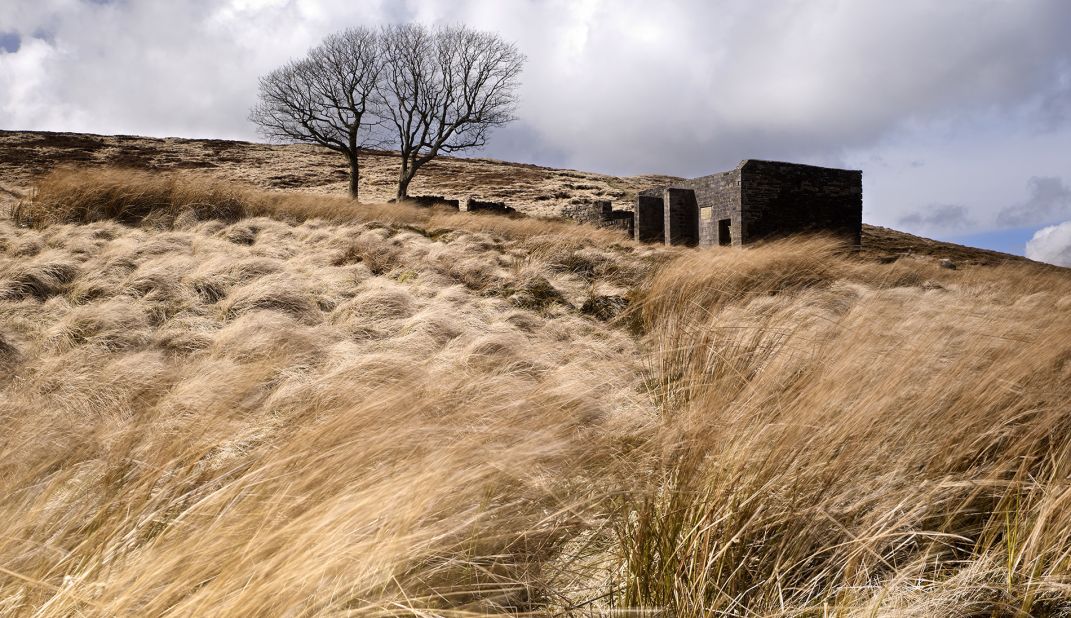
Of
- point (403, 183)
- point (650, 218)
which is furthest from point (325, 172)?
point (650, 218)

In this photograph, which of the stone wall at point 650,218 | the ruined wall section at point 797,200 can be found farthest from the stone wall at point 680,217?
the ruined wall section at point 797,200

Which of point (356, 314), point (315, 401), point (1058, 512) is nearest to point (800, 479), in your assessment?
point (1058, 512)

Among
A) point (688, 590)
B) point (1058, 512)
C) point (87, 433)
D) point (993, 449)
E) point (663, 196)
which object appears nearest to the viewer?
point (688, 590)

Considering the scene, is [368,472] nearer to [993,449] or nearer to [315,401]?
[315,401]

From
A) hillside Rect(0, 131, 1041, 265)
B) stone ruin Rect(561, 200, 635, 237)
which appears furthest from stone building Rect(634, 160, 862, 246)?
hillside Rect(0, 131, 1041, 265)

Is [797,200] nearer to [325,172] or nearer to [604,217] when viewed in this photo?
[604,217]

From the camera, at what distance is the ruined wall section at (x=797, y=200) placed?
13.5 m

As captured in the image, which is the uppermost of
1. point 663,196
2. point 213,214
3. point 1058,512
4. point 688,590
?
point 663,196

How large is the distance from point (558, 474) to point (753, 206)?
1295 centimetres

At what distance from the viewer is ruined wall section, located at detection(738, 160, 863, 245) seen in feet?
44.4

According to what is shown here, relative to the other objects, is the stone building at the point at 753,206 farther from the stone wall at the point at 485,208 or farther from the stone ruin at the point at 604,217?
the stone wall at the point at 485,208

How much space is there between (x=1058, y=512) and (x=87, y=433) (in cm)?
342

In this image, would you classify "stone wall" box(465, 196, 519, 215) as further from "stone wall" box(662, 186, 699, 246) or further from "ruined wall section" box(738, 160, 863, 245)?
"ruined wall section" box(738, 160, 863, 245)

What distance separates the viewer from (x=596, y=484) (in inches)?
74.6
